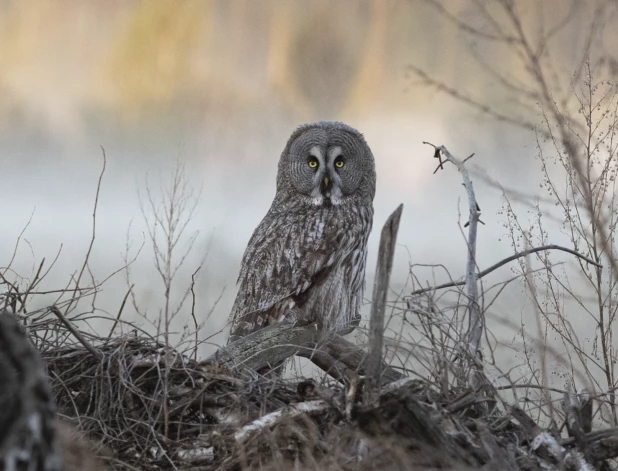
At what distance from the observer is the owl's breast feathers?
4480mm

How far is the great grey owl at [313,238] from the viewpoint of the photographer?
4.49m

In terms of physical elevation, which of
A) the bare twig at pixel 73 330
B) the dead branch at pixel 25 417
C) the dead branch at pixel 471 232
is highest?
the dead branch at pixel 471 232

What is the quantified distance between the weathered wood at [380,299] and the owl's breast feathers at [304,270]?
7.39 feet

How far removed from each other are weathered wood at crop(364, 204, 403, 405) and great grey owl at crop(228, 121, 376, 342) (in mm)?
2069

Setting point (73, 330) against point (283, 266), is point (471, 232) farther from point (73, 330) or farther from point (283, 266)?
point (73, 330)

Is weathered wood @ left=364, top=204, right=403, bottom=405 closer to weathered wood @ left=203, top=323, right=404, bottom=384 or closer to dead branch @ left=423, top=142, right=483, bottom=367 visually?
weathered wood @ left=203, top=323, right=404, bottom=384

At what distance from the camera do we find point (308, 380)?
2451 mm

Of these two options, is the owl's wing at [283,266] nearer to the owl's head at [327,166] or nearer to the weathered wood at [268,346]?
the owl's head at [327,166]

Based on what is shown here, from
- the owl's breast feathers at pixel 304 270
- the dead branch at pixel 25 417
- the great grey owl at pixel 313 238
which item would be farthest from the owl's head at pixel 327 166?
the dead branch at pixel 25 417

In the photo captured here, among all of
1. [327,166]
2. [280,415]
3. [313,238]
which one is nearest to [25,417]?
[280,415]

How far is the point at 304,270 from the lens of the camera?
177 inches

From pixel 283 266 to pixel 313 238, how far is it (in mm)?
283

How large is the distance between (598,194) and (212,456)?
8.11 ft

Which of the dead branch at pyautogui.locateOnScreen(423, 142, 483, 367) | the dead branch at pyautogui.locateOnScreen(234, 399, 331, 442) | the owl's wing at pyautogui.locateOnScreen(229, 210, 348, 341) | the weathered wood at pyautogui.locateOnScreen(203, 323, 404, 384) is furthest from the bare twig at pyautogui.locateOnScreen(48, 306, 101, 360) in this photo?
the dead branch at pyautogui.locateOnScreen(423, 142, 483, 367)
